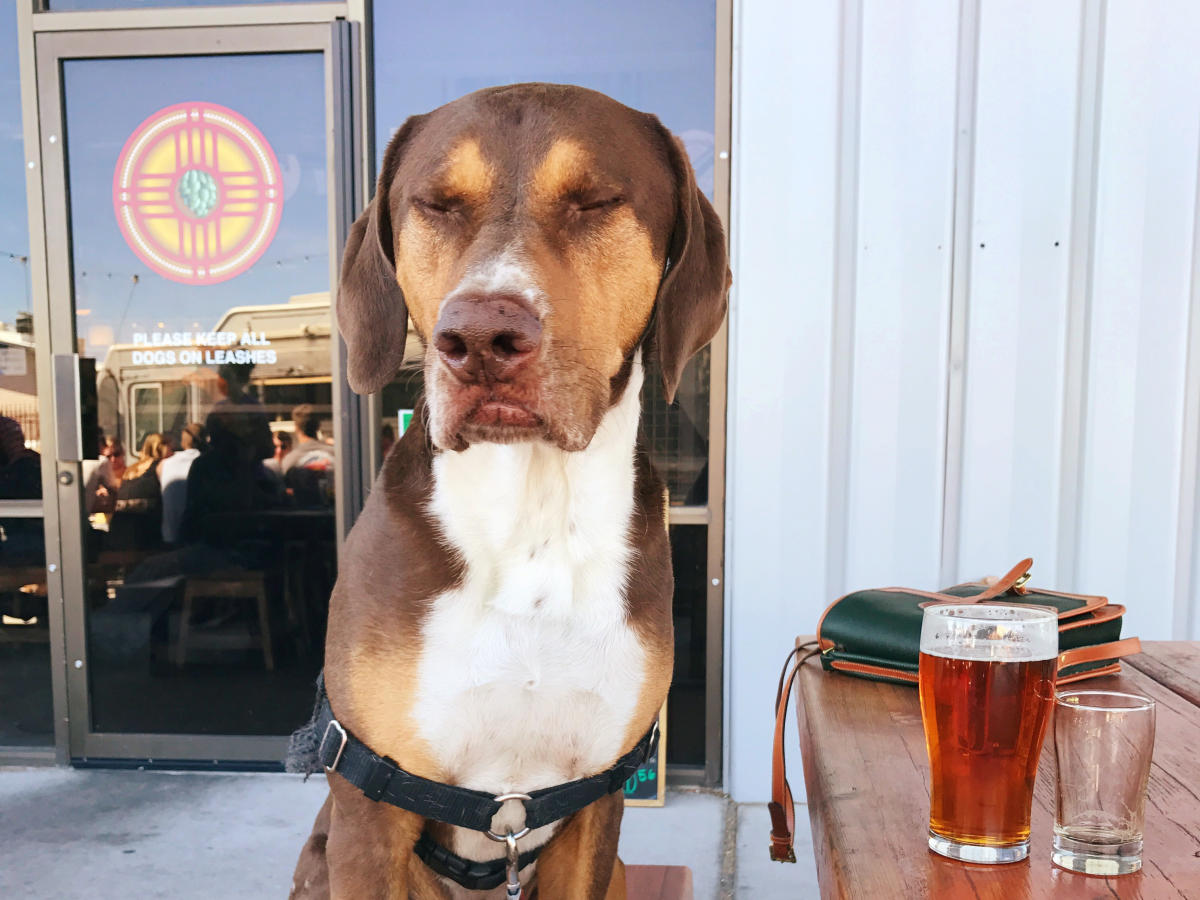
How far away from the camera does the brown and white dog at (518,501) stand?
1367mm


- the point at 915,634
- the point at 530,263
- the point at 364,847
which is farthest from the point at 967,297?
the point at 364,847

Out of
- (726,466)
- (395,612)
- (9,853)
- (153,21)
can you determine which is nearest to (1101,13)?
(726,466)

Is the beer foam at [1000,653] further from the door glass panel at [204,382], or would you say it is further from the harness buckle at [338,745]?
the door glass panel at [204,382]

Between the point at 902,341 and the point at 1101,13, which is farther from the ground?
the point at 1101,13

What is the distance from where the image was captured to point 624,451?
1538mm

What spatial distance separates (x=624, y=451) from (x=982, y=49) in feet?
7.42

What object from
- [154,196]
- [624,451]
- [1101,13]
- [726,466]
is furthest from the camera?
[154,196]

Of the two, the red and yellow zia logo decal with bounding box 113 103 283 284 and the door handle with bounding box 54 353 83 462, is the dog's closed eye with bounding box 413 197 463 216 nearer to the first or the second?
the red and yellow zia logo decal with bounding box 113 103 283 284

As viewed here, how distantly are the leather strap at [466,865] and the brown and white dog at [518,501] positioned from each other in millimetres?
20

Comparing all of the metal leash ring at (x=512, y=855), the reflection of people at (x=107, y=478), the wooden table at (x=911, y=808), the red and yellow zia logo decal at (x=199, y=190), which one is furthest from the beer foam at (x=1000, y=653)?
the reflection of people at (x=107, y=478)

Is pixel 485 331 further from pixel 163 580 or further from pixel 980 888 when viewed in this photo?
pixel 163 580

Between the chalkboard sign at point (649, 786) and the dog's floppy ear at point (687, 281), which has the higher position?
the dog's floppy ear at point (687, 281)

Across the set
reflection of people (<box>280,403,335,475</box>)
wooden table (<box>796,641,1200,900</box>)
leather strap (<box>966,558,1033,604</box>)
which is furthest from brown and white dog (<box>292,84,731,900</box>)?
reflection of people (<box>280,403,335,475</box>)

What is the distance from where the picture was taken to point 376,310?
5.16 feet
